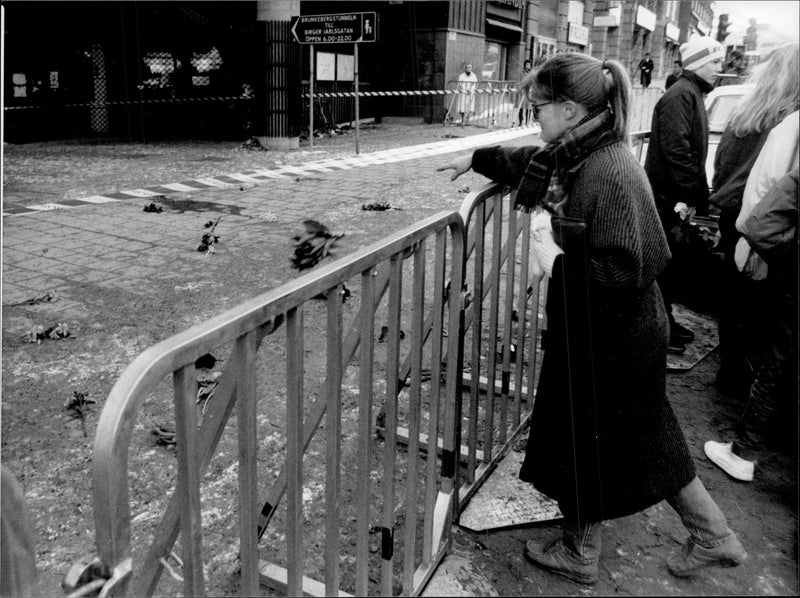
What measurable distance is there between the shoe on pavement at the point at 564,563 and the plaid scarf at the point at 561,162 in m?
1.14

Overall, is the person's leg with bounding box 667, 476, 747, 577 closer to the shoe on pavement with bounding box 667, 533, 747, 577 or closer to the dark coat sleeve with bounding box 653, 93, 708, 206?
the shoe on pavement with bounding box 667, 533, 747, 577

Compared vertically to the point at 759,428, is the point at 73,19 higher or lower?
higher

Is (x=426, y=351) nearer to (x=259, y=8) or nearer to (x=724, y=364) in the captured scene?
(x=724, y=364)

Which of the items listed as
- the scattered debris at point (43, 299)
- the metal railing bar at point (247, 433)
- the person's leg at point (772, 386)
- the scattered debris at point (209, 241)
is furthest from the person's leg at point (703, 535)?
the scattered debris at point (209, 241)

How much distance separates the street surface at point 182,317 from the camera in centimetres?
264

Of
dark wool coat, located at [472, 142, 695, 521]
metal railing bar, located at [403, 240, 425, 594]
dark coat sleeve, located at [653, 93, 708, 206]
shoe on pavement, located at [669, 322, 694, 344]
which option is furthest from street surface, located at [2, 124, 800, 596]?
dark coat sleeve, located at [653, 93, 708, 206]

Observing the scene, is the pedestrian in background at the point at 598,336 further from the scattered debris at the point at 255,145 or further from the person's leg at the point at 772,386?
the scattered debris at the point at 255,145

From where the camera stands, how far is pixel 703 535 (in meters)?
2.52

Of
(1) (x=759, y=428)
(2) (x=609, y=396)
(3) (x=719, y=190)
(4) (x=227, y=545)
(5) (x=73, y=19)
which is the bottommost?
(4) (x=227, y=545)

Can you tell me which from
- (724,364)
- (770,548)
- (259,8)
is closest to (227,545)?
(770,548)

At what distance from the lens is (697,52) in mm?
4457

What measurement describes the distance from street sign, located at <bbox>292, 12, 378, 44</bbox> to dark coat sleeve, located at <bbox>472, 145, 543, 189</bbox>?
32.4 feet

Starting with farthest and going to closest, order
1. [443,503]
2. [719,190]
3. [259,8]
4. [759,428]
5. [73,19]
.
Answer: [73,19]
[259,8]
[719,190]
[759,428]
[443,503]

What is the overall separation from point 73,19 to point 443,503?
16.2 metres
